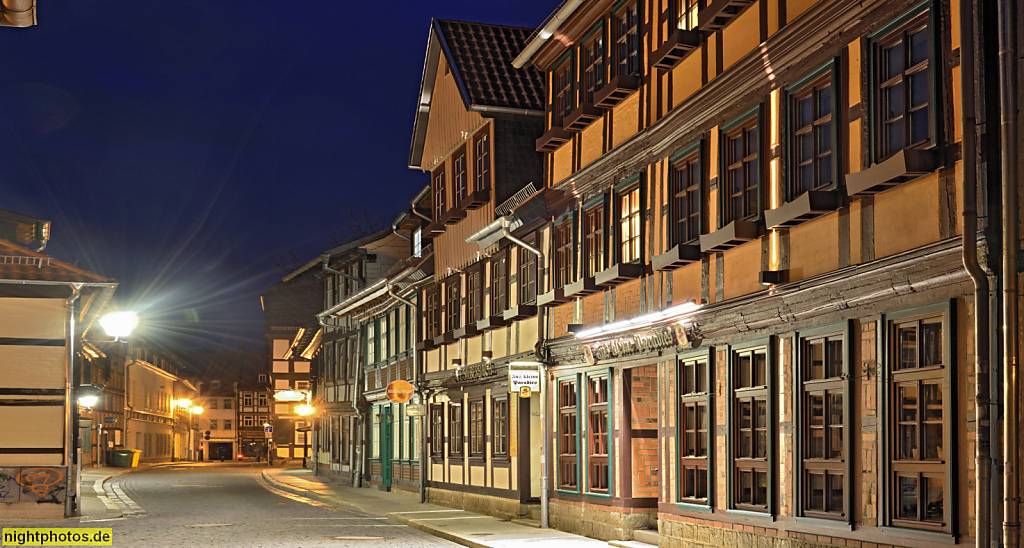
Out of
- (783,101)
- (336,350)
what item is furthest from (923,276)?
(336,350)

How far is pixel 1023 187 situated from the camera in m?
9.55

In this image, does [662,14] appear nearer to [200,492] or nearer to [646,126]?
[646,126]

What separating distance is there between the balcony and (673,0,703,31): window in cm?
147

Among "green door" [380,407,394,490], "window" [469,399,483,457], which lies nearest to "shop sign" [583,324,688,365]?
"window" [469,399,483,457]

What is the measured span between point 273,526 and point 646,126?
10.4 m

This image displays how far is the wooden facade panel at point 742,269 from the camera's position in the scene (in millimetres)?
13781

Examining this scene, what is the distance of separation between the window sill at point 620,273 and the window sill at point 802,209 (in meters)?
4.15

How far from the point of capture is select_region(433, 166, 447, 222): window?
2889 centimetres

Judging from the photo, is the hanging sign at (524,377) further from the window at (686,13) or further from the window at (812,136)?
the window at (812,136)

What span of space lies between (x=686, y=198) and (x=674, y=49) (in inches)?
77.5

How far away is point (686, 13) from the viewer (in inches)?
621

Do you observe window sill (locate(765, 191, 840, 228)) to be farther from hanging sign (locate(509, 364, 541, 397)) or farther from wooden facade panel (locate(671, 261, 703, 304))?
hanging sign (locate(509, 364, 541, 397))

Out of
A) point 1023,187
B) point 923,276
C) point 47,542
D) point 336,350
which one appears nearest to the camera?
point 1023,187

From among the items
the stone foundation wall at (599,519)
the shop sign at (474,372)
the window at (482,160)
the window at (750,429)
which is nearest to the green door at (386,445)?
the shop sign at (474,372)
